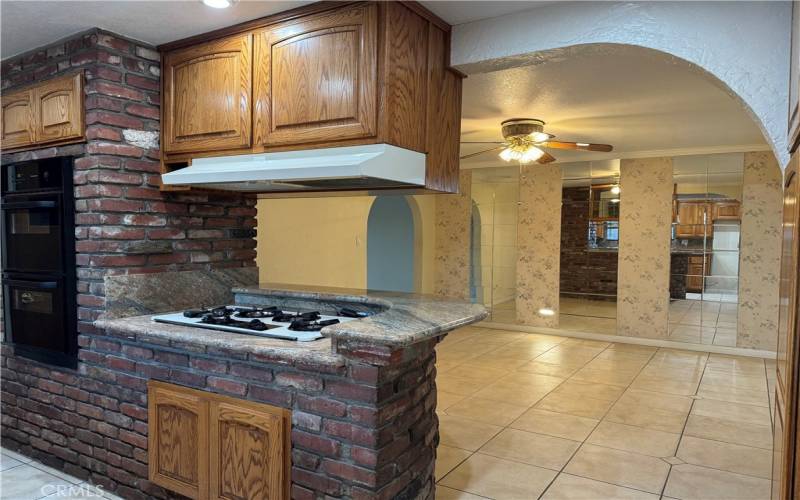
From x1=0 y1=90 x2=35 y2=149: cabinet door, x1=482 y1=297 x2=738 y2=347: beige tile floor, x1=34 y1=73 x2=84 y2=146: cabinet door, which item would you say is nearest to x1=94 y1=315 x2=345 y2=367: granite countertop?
x1=34 y1=73 x2=84 y2=146: cabinet door

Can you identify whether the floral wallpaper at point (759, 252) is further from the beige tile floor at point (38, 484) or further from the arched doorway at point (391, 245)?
the beige tile floor at point (38, 484)

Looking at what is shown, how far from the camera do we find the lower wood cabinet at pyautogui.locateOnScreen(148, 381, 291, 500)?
5.98ft

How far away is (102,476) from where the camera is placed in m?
2.44

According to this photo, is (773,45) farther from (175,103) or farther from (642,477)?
(175,103)

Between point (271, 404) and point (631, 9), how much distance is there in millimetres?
1982

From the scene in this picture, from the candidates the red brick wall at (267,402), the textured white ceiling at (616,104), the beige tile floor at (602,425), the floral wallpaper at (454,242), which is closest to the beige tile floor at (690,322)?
the beige tile floor at (602,425)

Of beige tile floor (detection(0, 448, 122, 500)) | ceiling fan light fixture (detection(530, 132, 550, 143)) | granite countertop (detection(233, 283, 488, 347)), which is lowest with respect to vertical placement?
beige tile floor (detection(0, 448, 122, 500))

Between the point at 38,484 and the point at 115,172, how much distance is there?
1.57 metres

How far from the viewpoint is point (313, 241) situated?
4.59m

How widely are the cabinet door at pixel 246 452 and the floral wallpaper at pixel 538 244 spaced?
5.30 metres

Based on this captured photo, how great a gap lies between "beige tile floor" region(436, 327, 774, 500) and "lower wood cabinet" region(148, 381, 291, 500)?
3.37ft

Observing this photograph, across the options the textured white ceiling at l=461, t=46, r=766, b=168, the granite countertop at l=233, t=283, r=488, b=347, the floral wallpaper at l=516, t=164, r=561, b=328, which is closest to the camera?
the granite countertop at l=233, t=283, r=488, b=347

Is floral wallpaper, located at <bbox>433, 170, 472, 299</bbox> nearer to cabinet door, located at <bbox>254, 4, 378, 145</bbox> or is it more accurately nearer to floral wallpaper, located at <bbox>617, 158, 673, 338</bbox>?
floral wallpaper, located at <bbox>617, 158, 673, 338</bbox>

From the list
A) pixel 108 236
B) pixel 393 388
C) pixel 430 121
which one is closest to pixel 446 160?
pixel 430 121
